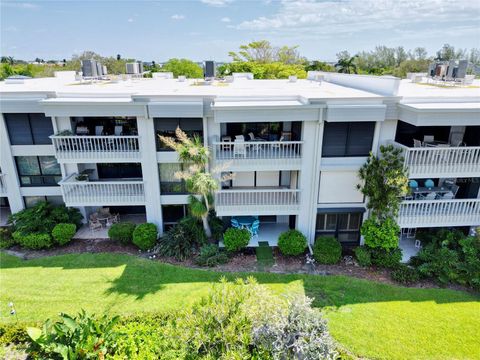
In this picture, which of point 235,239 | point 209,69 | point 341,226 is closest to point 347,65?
point 209,69

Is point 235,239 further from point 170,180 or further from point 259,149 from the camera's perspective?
point 170,180

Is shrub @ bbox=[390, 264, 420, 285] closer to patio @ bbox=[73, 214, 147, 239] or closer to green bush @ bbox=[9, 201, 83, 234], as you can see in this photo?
patio @ bbox=[73, 214, 147, 239]

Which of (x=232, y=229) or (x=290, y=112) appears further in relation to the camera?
(x=232, y=229)

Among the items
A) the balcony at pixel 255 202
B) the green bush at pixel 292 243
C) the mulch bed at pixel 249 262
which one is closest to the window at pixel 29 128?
the mulch bed at pixel 249 262

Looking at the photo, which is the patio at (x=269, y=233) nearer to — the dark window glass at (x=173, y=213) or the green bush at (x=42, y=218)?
the dark window glass at (x=173, y=213)

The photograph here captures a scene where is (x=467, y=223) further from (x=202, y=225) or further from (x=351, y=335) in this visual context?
(x=202, y=225)

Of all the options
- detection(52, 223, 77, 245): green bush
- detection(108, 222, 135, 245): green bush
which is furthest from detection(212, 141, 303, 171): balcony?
detection(52, 223, 77, 245): green bush

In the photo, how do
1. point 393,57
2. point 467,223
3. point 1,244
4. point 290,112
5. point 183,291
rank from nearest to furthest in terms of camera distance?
point 183,291
point 290,112
point 467,223
point 1,244
point 393,57

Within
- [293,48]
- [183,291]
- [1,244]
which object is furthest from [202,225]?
[293,48]
